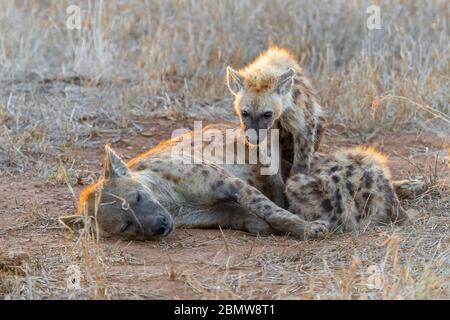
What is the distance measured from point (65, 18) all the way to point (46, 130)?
275cm

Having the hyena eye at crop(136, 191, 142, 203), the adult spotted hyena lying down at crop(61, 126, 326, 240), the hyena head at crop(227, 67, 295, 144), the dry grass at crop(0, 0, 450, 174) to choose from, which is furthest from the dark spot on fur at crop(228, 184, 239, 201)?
the dry grass at crop(0, 0, 450, 174)

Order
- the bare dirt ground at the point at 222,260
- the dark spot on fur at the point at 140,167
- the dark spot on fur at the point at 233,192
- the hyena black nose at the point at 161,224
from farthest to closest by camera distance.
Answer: the dark spot on fur at the point at 140,167 < the dark spot on fur at the point at 233,192 < the hyena black nose at the point at 161,224 < the bare dirt ground at the point at 222,260

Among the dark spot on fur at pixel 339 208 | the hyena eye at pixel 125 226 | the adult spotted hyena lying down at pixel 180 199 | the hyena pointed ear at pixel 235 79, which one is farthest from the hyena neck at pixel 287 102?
the hyena eye at pixel 125 226

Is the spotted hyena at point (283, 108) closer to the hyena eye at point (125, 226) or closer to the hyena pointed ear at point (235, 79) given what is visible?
the hyena pointed ear at point (235, 79)

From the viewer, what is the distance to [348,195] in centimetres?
533

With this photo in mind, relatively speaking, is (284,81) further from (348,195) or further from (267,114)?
(348,195)

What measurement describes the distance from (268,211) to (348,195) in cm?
47

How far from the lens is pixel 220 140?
601cm

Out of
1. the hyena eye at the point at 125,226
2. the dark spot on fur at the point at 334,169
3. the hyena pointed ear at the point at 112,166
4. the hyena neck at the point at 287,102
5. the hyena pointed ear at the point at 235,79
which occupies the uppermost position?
the hyena pointed ear at the point at 235,79

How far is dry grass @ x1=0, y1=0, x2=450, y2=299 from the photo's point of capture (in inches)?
169

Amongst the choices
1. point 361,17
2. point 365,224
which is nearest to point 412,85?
point 361,17

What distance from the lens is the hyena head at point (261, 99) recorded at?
5.85 metres

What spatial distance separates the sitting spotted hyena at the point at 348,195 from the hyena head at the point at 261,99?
0.48 m
